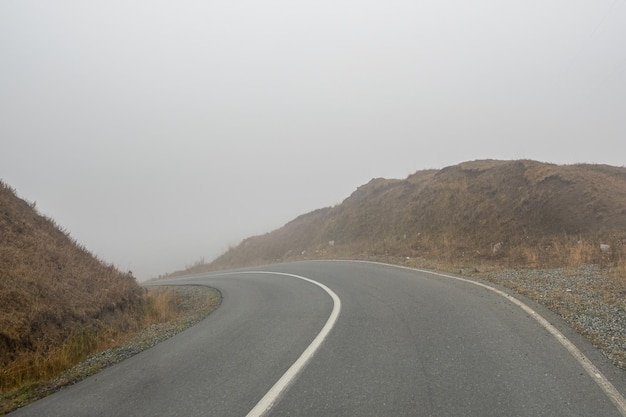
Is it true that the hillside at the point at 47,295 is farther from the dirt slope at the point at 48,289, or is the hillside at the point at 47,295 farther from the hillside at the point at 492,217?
the hillside at the point at 492,217

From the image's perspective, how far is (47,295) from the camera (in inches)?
353

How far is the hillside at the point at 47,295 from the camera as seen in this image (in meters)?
7.22

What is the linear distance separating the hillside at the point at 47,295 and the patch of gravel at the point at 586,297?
9.05 metres

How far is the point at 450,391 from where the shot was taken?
13.6 ft

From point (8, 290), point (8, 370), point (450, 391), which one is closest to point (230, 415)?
point (450, 391)

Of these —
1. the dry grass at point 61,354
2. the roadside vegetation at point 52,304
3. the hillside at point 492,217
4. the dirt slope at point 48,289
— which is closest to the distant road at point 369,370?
the dry grass at point 61,354

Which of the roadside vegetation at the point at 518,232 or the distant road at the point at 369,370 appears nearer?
the distant road at the point at 369,370

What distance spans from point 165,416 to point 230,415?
763 mm

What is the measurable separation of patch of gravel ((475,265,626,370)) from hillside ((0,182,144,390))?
29.7 ft

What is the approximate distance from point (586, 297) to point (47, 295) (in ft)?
39.2

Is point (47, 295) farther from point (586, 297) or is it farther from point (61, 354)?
point (586, 297)

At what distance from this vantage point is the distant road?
3971mm

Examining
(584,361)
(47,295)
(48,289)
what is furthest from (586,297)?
(48,289)

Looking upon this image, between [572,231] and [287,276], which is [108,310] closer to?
[287,276]
